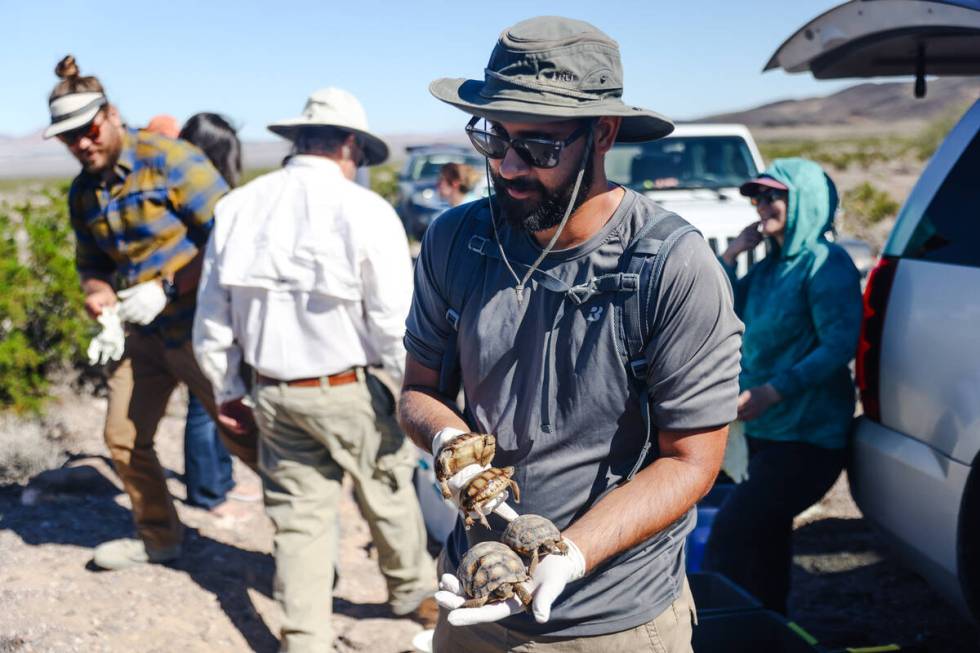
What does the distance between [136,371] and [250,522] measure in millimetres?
1427

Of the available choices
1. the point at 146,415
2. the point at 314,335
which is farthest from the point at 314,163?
the point at 146,415

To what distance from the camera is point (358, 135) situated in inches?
162

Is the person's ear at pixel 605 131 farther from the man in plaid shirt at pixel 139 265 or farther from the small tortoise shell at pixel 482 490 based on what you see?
the man in plaid shirt at pixel 139 265

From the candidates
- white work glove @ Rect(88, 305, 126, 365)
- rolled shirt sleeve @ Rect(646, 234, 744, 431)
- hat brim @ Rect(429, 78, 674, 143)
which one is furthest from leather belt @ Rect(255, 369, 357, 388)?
rolled shirt sleeve @ Rect(646, 234, 744, 431)

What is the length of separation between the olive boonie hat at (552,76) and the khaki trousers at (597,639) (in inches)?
45.5

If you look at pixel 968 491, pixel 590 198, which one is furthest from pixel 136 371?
pixel 968 491

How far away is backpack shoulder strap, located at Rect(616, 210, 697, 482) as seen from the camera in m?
2.01

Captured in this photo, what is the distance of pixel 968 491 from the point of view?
123 inches

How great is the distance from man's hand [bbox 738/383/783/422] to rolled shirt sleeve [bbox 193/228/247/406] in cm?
209

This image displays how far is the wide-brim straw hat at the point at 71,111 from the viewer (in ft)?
13.8

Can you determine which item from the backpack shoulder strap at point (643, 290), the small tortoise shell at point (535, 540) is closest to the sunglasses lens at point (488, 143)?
the backpack shoulder strap at point (643, 290)

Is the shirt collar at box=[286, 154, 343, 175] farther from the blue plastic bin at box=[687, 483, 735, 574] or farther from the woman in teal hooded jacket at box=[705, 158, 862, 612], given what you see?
the blue plastic bin at box=[687, 483, 735, 574]

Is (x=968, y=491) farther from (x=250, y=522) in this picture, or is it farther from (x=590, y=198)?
(x=250, y=522)

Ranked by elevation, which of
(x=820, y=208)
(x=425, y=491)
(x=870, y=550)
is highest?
(x=820, y=208)
